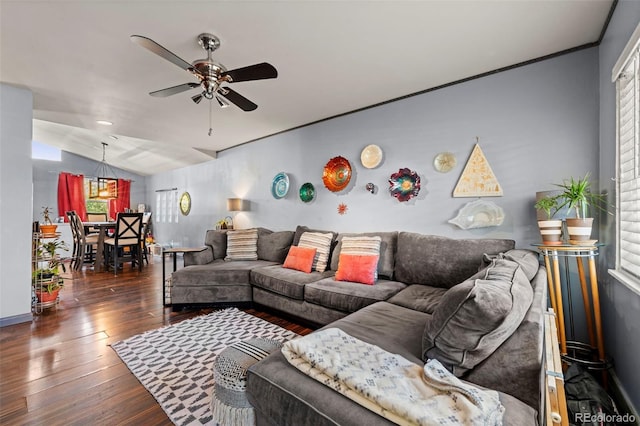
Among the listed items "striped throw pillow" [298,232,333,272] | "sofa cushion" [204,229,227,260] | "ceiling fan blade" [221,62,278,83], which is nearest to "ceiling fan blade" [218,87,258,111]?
"ceiling fan blade" [221,62,278,83]

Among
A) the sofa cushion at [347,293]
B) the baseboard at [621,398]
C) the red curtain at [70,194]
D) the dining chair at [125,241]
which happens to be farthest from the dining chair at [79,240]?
the baseboard at [621,398]

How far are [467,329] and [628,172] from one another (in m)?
1.50

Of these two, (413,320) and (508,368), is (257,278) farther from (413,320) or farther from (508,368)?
(508,368)

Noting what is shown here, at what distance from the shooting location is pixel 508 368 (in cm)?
107

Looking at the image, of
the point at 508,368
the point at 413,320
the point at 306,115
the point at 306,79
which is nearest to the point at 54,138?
the point at 306,115

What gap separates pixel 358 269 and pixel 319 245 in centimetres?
78

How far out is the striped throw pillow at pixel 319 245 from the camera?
3.26 m

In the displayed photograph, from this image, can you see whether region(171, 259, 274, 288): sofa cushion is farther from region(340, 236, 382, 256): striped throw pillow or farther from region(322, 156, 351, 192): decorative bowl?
region(322, 156, 351, 192): decorative bowl

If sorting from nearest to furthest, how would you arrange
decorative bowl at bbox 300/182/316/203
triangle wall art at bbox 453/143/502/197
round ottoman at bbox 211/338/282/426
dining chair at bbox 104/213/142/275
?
round ottoman at bbox 211/338/282/426, triangle wall art at bbox 453/143/502/197, decorative bowl at bbox 300/182/316/203, dining chair at bbox 104/213/142/275

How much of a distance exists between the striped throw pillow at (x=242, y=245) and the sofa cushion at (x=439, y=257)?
6.88ft

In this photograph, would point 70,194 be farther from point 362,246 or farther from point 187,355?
point 362,246

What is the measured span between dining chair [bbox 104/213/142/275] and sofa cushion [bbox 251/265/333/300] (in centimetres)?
372

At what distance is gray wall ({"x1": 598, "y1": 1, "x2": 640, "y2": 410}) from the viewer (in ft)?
4.92

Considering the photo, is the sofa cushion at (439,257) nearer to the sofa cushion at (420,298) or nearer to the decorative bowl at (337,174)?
the sofa cushion at (420,298)
